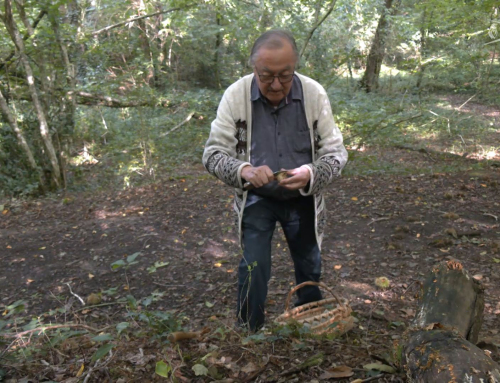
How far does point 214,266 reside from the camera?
480 cm

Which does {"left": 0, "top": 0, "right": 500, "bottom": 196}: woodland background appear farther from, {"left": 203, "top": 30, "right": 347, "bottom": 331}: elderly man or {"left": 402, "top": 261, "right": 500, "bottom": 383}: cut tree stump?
{"left": 402, "top": 261, "right": 500, "bottom": 383}: cut tree stump

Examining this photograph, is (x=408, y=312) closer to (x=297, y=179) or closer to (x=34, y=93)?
(x=297, y=179)

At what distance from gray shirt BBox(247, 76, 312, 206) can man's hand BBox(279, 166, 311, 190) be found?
7.2 inches

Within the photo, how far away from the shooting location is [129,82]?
10.6 meters

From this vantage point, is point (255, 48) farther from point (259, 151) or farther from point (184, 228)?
point (184, 228)

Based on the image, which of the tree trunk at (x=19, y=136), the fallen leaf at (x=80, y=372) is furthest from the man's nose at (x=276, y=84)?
the tree trunk at (x=19, y=136)

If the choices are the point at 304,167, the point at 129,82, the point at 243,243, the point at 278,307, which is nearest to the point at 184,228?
the point at 278,307

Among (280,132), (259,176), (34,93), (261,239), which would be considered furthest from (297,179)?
(34,93)

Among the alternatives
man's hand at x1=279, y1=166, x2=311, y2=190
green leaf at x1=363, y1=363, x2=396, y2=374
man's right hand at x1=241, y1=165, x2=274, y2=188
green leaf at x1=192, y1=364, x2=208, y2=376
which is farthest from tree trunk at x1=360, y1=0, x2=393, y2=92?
green leaf at x1=192, y1=364, x2=208, y2=376

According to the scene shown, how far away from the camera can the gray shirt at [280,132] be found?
2.54m

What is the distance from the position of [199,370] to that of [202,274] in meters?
2.76

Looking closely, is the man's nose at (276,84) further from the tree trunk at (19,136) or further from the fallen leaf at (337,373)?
the tree trunk at (19,136)

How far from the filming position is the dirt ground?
6.79 ft

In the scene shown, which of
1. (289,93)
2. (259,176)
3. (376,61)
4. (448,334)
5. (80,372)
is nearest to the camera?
(448,334)
